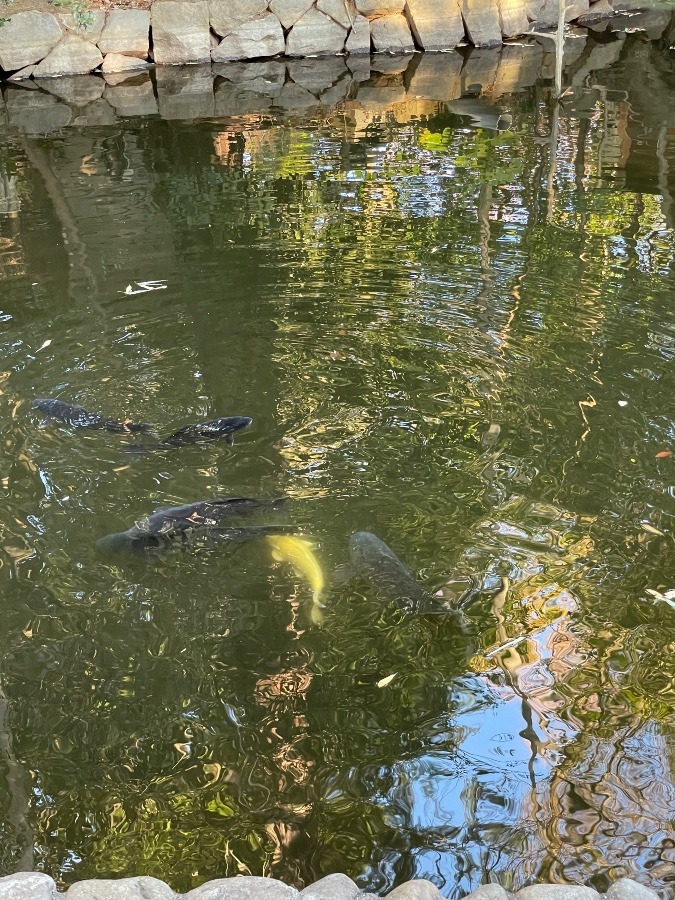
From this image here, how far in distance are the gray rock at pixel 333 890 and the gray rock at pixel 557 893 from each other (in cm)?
51

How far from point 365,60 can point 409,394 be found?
13860 mm

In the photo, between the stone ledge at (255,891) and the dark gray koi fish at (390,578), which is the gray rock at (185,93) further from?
the stone ledge at (255,891)

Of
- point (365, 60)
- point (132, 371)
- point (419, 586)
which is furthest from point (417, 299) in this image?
point (365, 60)

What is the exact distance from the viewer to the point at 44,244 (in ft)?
29.5

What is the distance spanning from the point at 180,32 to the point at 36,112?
4109mm

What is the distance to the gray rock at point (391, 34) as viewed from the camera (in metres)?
18.0

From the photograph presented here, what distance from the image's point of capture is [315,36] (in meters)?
17.8

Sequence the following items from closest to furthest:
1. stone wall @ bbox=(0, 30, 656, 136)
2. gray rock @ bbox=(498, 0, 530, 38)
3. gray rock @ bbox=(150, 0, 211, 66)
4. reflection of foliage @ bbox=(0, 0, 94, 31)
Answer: stone wall @ bbox=(0, 30, 656, 136) < reflection of foliage @ bbox=(0, 0, 94, 31) < gray rock @ bbox=(150, 0, 211, 66) < gray rock @ bbox=(498, 0, 530, 38)

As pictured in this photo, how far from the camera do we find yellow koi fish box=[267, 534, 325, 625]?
4.54 meters

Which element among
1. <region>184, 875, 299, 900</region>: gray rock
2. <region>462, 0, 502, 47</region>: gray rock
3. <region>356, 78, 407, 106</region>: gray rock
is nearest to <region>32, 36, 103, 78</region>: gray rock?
<region>356, 78, 407, 106</region>: gray rock

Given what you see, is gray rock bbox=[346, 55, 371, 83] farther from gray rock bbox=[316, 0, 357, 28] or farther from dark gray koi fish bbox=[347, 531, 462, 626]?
dark gray koi fish bbox=[347, 531, 462, 626]

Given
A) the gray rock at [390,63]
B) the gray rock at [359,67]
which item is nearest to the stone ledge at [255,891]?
the gray rock at [359,67]

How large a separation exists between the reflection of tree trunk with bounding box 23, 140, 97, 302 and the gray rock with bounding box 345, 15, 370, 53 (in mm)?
7851

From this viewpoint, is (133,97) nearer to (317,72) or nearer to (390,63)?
(317,72)
